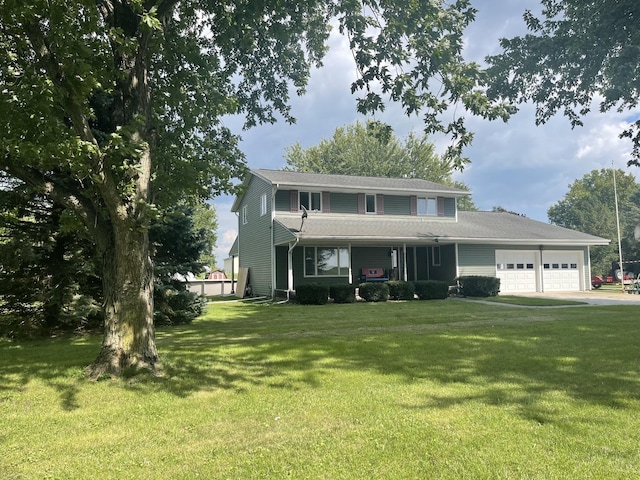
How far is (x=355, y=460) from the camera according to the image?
3246 mm

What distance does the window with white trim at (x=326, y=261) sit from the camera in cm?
2008

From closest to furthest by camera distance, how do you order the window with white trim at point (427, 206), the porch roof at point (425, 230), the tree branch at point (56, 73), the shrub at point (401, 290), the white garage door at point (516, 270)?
the tree branch at point (56, 73) < the shrub at point (401, 290) < the porch roof at point (425, 230) < the white garage door at point (516, 270) < the window with white trim at point (427, 206)

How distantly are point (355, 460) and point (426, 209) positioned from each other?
67.4 feet

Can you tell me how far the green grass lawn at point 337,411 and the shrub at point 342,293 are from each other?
930 centimetres

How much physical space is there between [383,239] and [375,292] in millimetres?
2423

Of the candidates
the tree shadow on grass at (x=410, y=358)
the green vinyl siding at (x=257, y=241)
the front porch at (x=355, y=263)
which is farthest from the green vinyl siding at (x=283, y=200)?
the tree shadow on grass at (x=410, y=358)

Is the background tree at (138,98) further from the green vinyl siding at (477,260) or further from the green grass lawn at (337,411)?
the green vinyl siding at (477,260)

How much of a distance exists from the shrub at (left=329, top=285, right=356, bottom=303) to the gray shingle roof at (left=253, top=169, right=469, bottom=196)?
202 inches

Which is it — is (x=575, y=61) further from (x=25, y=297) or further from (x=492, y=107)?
(x=25, y=297)

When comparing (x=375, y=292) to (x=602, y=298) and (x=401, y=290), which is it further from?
(x=602, y=298)

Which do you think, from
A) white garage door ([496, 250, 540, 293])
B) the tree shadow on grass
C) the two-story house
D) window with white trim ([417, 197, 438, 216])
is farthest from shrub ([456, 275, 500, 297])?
the tree shadow on grass

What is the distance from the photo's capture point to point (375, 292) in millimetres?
17969

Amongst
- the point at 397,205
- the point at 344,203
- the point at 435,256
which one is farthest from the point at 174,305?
the point at 435,256

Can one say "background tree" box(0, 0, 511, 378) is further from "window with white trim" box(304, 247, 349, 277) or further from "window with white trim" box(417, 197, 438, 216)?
"window with white trim" box(417, 197, 438, 216)
